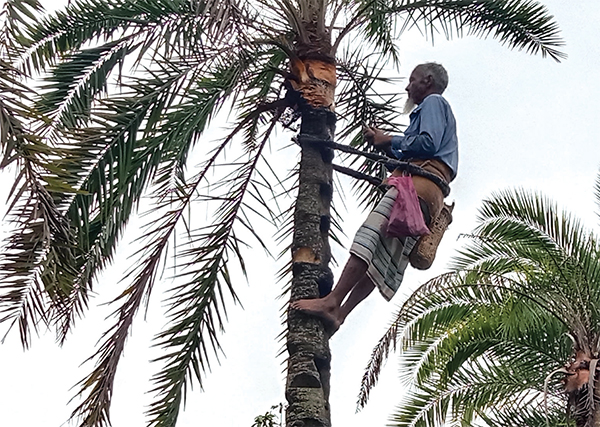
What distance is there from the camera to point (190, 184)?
260 inches

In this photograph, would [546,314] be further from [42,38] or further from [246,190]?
[42,38]

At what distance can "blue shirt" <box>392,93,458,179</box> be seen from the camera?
564 centimetres

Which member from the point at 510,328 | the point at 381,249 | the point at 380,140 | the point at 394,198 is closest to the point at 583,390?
the point at 510,328

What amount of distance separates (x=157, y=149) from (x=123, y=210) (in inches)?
18.6

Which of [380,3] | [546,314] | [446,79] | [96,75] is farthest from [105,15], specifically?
[546,314]

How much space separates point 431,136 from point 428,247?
646 mm

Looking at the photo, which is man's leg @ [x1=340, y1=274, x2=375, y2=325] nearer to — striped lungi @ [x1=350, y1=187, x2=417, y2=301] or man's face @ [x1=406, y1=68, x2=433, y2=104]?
striped lungi @ [x1=350, y1=187, x2=417, y2=301]

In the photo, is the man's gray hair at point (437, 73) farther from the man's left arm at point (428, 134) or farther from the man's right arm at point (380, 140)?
the man's right arm at point (380, 140)

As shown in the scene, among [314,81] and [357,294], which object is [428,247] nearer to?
[357,294]

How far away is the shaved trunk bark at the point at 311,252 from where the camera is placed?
519 cm

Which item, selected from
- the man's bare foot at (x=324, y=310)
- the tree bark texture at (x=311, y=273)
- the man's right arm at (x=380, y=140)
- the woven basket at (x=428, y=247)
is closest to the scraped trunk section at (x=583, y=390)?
the woven basket at (x=428, y=247)

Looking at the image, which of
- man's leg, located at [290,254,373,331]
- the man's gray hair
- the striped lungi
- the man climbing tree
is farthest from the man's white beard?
man's leg, located at [290,254,373,331]

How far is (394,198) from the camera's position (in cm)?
547

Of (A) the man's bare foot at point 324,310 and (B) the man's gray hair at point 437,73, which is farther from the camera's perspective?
(B) the man's gray hair at point 437,73
